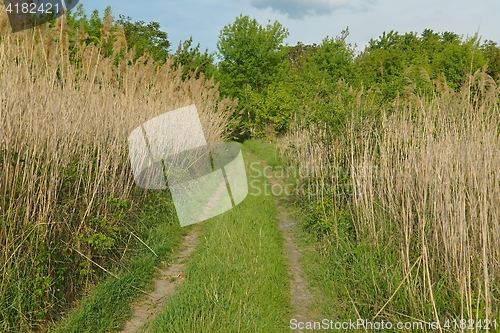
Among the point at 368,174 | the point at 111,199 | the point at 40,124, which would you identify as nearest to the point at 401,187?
the point at 368,174

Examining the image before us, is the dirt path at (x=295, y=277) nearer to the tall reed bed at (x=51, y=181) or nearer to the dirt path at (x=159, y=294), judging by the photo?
the dirt path at (x=159, y=294)

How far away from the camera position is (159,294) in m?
3.85

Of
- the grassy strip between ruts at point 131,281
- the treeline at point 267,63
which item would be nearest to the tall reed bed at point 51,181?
the grassy strip between ruts at point 131,281

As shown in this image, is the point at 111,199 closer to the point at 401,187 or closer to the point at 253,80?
the point at 401,187

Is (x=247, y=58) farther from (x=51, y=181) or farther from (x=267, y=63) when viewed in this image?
(x=51, y=181)

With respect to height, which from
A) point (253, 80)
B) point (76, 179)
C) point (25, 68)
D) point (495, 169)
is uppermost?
point (253, 80)

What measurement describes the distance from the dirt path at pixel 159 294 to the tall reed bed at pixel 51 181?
52 cm

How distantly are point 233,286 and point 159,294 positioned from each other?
2.45 ft

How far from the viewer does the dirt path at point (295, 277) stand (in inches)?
142

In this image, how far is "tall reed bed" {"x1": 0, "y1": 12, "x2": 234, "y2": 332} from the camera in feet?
9.73

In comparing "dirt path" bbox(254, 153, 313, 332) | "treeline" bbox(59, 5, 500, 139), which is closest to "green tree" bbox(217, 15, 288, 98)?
"treeline" bbox(59, 5, 500, 139)

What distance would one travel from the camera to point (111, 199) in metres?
4.09

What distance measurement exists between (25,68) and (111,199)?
1.45 meters

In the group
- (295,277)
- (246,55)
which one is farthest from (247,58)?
(295,277)
